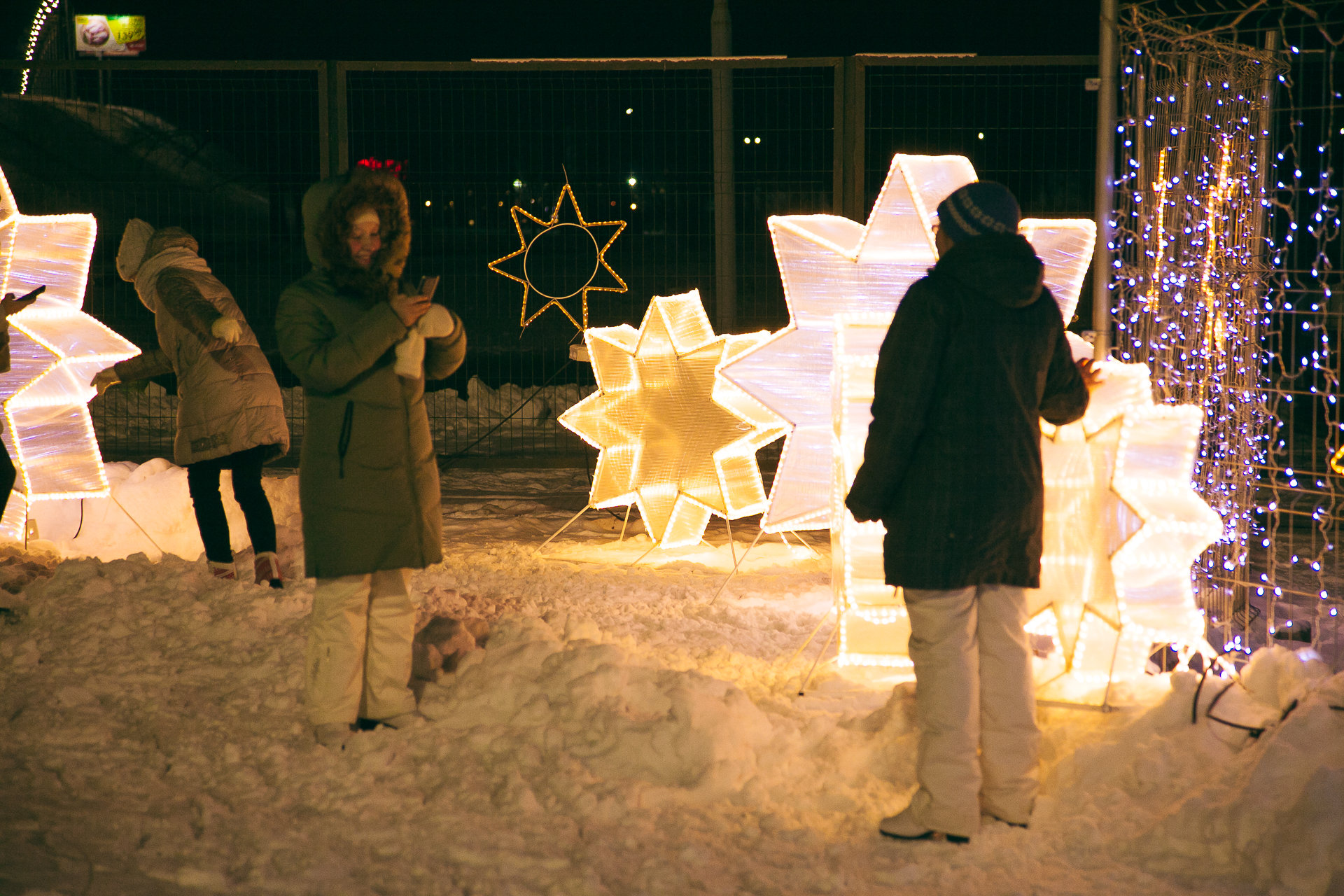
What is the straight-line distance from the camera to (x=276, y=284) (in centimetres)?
1169

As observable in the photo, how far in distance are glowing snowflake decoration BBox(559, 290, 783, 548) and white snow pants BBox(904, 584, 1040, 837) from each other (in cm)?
309

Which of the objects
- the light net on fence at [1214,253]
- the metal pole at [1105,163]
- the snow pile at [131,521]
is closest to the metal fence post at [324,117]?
the snow pile at [131,521]

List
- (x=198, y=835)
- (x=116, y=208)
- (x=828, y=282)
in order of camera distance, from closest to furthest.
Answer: (x=198, y=835)
(x=828, y=282)
(x=116, y=208)

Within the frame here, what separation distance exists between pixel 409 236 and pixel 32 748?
2.12 meters

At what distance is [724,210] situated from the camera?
8734 mm

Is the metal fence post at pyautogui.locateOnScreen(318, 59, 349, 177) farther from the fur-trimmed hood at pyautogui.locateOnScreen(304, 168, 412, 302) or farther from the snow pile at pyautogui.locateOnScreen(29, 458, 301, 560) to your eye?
the fur-trimmed hood at pyautogui.locateOnScreen(304, 168, 412, 302)

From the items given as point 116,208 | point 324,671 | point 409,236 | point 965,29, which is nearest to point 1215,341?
point 409,236

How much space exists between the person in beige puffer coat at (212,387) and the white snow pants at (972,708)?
338 centimetres

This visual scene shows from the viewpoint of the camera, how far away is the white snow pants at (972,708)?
3059 millimetres

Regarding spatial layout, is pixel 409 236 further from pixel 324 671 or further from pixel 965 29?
pixel 965 29

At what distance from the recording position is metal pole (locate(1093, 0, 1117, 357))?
4371mm

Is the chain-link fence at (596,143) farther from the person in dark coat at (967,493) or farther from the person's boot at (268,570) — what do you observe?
the person in dark coat at (967,493)

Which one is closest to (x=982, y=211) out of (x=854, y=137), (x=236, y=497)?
(x=236, y=497)

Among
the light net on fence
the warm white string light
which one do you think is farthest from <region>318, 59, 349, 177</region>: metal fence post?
the warm white string light
